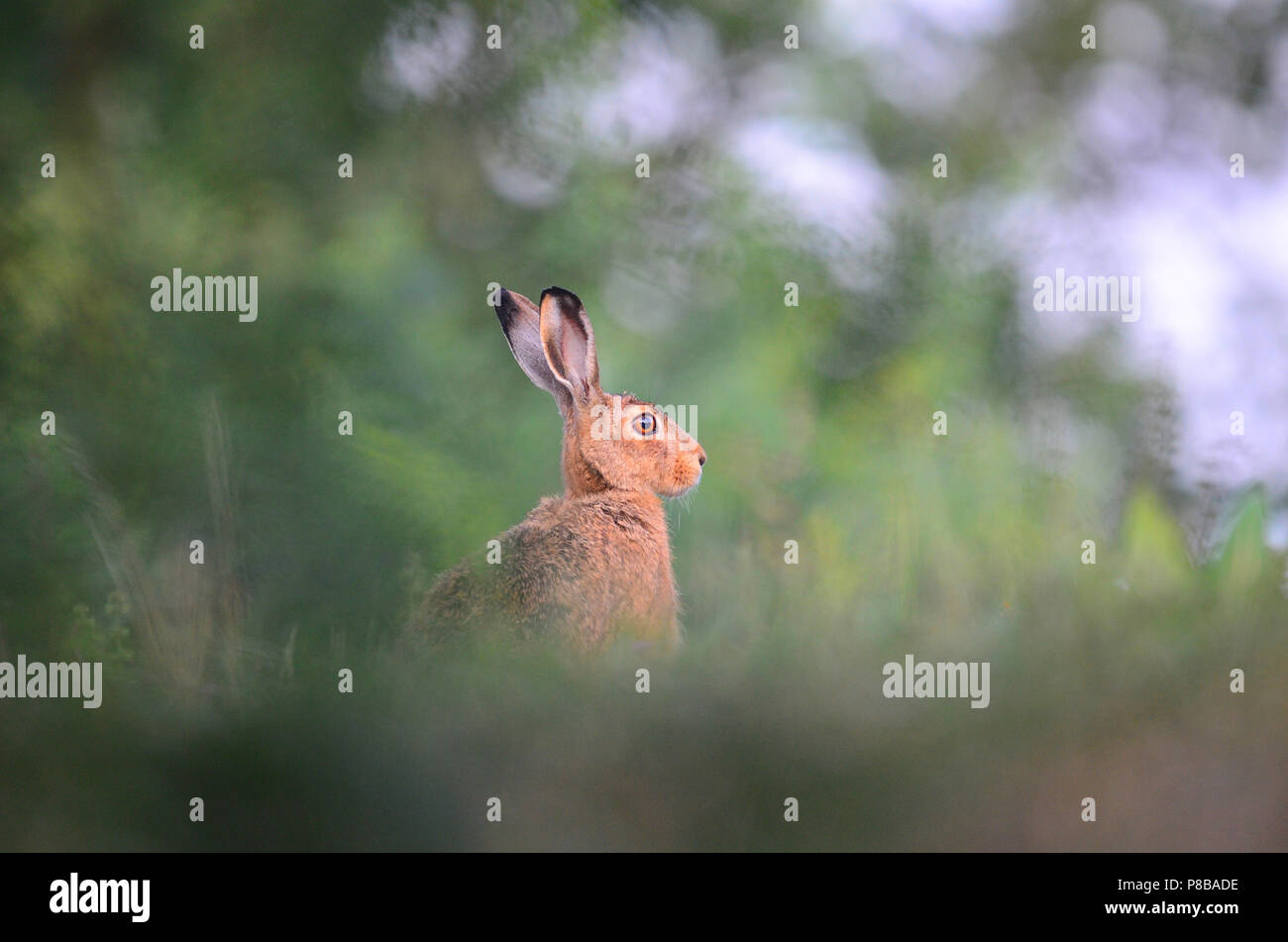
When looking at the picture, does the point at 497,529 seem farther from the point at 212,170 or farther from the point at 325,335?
the point at 212,170

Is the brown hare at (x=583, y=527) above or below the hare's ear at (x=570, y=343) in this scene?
below

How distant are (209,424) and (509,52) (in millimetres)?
2317

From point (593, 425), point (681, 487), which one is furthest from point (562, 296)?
point (681, 487)

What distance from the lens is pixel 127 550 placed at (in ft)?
9.02

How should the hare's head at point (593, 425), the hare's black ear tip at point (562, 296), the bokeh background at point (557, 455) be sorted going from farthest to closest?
the hare's head at point (593, 425)
the hare's black ear tip at point (562, 296)
the bokeh background at point (557, 455)

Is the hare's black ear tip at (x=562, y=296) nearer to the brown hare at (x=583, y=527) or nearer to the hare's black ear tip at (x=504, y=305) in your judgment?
the brown hare at (x=583, y=527)

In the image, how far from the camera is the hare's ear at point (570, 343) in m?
3.53

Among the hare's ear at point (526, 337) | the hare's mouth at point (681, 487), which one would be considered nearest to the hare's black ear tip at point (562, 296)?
the hare's ear at point (526, 337)

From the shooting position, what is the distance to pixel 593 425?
144 inches

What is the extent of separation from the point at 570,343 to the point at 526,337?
6.3 inches

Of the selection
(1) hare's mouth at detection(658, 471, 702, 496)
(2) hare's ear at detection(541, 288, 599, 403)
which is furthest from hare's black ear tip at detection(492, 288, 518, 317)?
(1) hare's mouth at detection(658, 471, 702, 496)

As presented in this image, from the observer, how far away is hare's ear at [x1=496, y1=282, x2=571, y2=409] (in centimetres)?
365

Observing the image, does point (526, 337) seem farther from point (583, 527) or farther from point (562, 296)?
point (583, 527)

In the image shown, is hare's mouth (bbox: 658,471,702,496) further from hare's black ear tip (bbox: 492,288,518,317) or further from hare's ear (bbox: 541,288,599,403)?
hare's black ear tip (bbox: 492,288,518,317)
